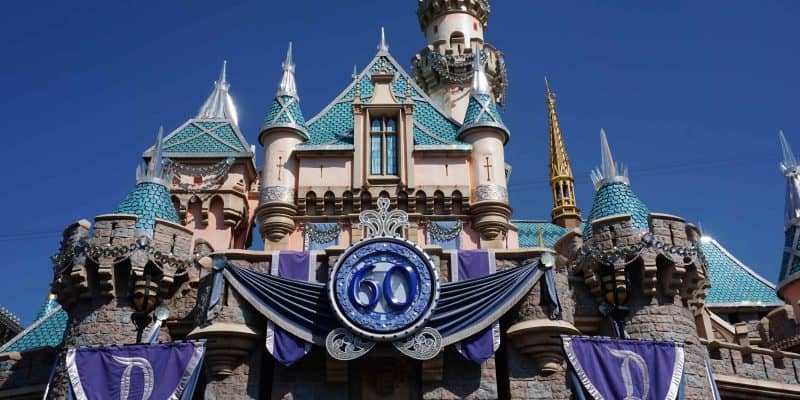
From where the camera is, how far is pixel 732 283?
Result: 31.3 metres

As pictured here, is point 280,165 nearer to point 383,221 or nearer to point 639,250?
point 383,221

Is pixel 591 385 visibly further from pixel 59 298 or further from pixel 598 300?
pixel 59 298

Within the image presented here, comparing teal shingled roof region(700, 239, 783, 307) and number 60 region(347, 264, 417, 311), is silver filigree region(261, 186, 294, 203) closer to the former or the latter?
number 60 region(347, 264, 417, 311)

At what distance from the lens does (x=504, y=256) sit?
16953 millimetres

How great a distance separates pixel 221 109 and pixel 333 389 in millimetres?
16843

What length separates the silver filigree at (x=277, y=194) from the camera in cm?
2408

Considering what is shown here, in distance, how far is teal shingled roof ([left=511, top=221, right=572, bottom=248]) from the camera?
124ft

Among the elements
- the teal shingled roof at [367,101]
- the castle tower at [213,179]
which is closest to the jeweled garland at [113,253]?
the castle tower at [213,179]

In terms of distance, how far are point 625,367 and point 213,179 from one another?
15531 millimetres

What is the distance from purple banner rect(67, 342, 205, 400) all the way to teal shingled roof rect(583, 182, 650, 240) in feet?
31.5

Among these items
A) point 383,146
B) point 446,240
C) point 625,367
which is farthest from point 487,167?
point 625,367

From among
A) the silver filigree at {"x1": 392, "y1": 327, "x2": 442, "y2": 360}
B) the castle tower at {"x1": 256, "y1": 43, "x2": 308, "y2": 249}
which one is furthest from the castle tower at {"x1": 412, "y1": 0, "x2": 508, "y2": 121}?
the silver filigree at {"x1": 392, "y1": 327, "x2": 442, "y2": 360}

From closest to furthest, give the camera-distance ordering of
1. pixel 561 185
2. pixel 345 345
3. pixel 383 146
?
pixel 345 345, pixel 383 146, pixel 561 185

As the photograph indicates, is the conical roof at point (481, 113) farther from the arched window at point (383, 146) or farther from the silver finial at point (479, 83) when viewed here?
the arched window at point (383, 146)
